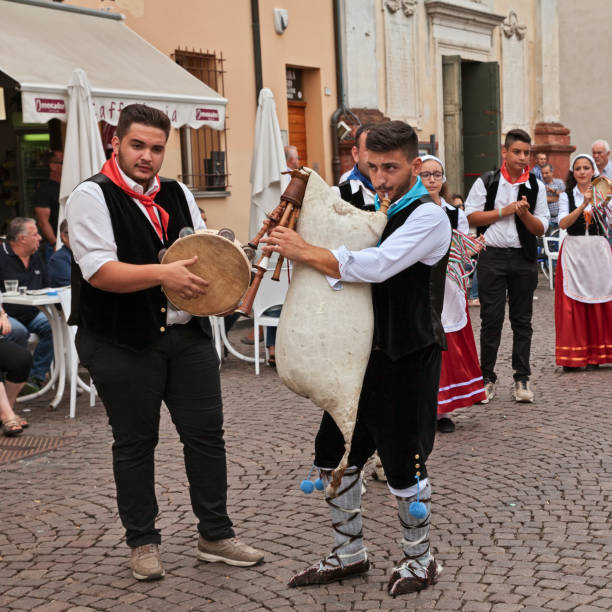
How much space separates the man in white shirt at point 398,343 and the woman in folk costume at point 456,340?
2743 millimetres

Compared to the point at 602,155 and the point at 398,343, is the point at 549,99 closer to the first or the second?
the point at 602,155

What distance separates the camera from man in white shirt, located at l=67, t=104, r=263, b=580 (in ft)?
13.3

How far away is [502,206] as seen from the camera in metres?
7.77

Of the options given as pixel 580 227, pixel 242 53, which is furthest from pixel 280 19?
pixel 580 227

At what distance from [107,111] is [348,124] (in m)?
6.78

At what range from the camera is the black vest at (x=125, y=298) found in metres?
4.12

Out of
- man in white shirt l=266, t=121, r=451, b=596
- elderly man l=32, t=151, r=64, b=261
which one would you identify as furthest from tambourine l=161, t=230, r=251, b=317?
elderly man l=32, t=151, r=64, b=261

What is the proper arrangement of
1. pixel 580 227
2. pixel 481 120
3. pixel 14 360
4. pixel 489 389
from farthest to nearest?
pixel 481 120
pixel 580 227
pixel 489 389
pixel 14 360

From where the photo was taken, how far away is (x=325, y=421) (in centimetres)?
407

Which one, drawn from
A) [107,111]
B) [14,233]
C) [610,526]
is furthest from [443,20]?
[610,526]

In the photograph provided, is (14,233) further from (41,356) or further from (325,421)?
(325,421)

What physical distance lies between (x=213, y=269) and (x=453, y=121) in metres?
16.7

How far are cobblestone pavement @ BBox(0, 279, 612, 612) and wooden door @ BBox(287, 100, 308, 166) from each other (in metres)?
9.63

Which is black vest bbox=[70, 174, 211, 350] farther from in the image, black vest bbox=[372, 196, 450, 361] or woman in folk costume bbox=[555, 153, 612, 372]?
woman in folk costume bbox=[555, 153, 612, 372]
